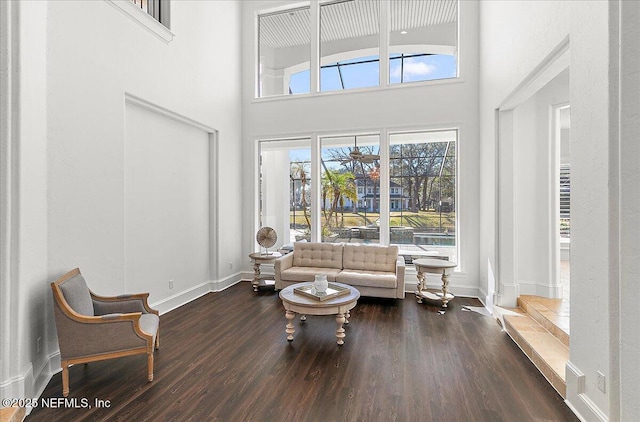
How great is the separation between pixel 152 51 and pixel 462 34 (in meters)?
4.86

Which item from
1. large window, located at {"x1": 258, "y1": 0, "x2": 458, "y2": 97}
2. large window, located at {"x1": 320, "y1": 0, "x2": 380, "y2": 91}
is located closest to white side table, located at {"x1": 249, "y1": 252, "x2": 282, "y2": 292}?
large window, located at {"x1": 258, "y1": 0, "x2": 458, "y2": 97}

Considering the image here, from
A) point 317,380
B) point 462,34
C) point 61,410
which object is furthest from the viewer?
point 462,34

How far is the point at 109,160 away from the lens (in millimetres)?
3357

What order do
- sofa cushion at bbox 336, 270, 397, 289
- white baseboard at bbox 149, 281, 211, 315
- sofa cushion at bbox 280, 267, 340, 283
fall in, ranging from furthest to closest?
sofa cushion at bbox 280, 267, 340, 283 < sofa cushion at bbox 336, 270, 397, 289 < white baseboard at bbox 149, 281, 211, 315

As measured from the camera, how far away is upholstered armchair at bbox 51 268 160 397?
2.46m

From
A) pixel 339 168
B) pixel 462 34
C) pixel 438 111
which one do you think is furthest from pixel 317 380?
pixel 462 34

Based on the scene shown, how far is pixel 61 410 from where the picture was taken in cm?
228

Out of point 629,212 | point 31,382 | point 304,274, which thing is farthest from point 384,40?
point 31,382

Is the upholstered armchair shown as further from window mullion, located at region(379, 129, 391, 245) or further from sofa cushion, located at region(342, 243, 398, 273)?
window mullion, located at region(379, 129, 391, 245)

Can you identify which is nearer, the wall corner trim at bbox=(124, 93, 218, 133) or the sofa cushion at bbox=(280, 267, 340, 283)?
the wall corner trim at bbox=(124, 93, 218, 133)

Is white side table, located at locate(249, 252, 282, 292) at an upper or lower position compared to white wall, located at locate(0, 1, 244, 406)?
lower

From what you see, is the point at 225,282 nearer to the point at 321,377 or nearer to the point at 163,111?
the point at 163,111

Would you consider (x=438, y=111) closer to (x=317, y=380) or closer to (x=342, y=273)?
(x=342, y=273)

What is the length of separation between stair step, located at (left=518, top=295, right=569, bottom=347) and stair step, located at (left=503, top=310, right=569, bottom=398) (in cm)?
5
